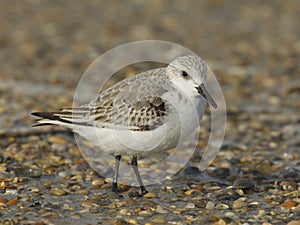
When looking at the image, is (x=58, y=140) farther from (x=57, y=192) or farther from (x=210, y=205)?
(x=210, y=205)

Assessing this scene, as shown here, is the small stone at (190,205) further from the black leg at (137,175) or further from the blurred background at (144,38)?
the blurred background at (144,38)

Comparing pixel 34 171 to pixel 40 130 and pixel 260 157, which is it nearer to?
pixel 40 130

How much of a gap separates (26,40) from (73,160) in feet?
20.6

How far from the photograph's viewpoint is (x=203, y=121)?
9484 millimetres

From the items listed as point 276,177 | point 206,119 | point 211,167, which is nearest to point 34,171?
point 211,167

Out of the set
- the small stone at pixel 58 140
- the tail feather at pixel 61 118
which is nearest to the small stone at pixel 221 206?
the tail feather at pixel 61 118

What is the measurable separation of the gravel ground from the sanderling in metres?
0.68

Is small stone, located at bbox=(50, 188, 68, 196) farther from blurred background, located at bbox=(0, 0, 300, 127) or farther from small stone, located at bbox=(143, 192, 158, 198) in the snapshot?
blurred background, located at bbox=(0, 0, 300, 127)

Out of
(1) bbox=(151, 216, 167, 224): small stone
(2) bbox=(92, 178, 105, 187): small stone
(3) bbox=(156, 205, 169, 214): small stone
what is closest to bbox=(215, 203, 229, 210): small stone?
(3) bbox=(156, 205, 169, 214): small stone

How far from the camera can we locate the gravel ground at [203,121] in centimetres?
617

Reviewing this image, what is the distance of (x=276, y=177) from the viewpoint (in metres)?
7.14

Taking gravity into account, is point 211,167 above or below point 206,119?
below

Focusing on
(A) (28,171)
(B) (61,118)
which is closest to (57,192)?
(A) (28,171)

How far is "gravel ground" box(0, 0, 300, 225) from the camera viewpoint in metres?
6.17
